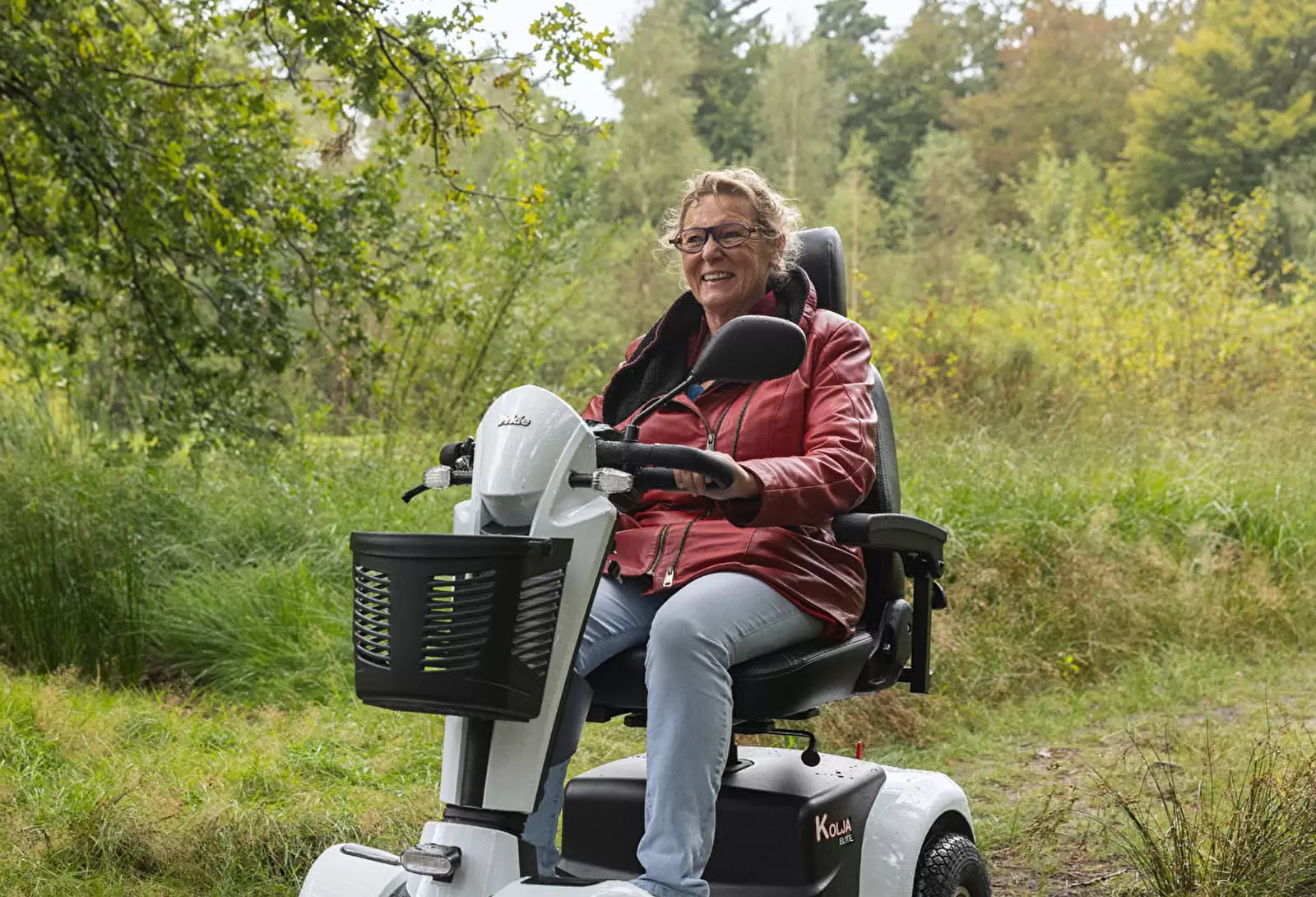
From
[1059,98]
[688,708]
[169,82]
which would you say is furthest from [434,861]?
[1059,98]

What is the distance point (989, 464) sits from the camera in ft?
20.5

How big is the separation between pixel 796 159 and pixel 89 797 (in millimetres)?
30511

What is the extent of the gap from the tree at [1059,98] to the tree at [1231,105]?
3.28 m

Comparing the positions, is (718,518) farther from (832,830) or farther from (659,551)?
(832,830)

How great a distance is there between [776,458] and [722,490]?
17 centimetres

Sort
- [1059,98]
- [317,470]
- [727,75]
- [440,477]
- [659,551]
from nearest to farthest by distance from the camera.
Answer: [440,477] → [659,551] → [317,470] → [1059,98] → [727,75]

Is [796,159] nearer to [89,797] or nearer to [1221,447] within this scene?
[1221,447]

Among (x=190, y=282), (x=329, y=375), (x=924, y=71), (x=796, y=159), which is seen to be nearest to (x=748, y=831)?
(x=190, y=282)

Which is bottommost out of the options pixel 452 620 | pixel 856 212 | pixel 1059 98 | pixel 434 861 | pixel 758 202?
pixel 434 861

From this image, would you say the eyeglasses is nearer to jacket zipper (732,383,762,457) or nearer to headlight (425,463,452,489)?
jacket zipper (732,383,762,457)

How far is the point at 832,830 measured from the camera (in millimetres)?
2365

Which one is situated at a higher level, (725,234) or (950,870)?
(725,234)

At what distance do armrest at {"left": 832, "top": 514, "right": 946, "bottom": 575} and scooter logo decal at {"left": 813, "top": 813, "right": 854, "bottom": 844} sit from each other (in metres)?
0.48

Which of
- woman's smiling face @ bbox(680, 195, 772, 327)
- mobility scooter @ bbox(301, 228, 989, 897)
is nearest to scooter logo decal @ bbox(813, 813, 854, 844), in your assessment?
mobility scooter @ bbox(301, 228, 989, 897)
